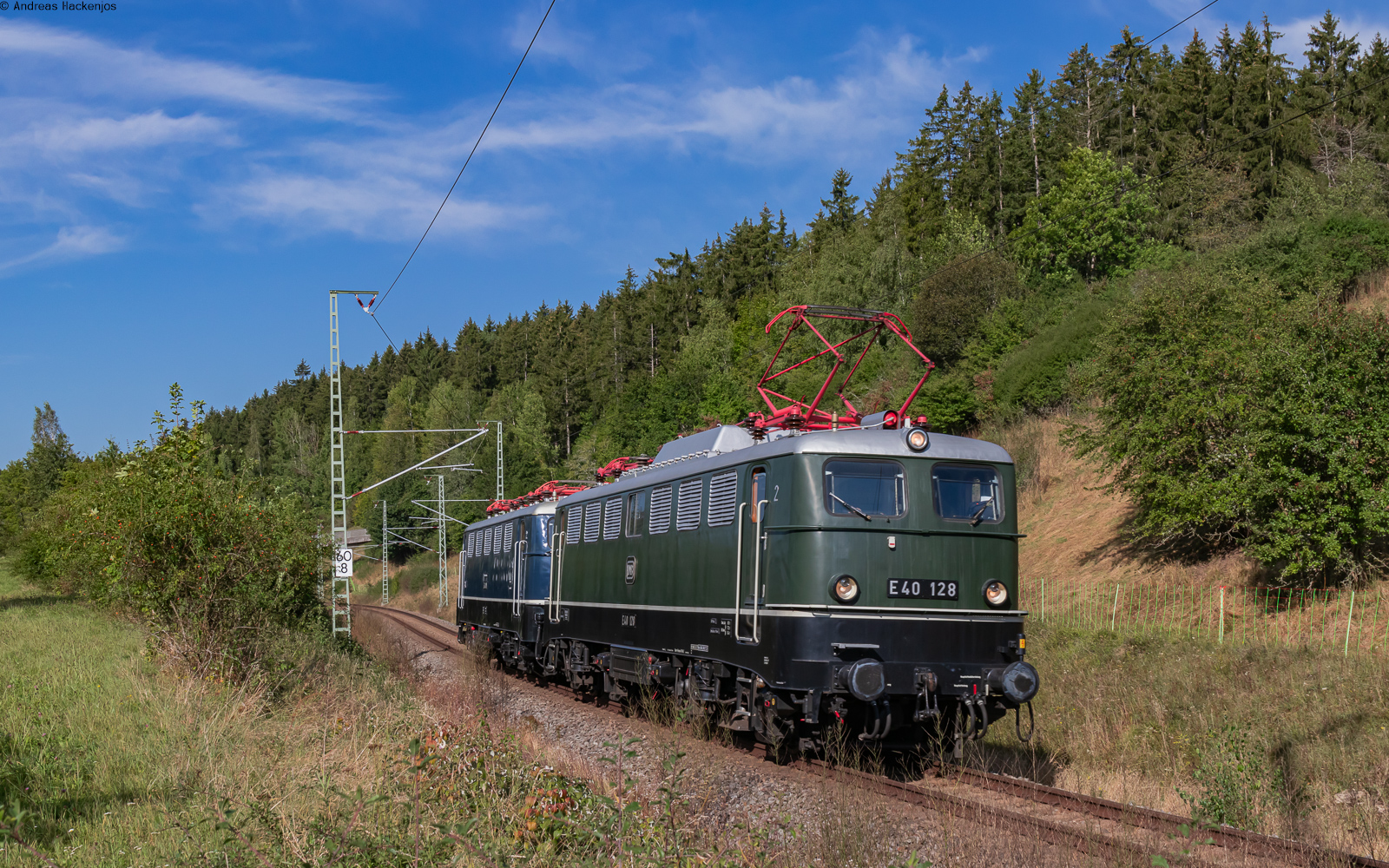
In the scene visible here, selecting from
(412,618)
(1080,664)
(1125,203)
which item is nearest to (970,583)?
(1080,664)

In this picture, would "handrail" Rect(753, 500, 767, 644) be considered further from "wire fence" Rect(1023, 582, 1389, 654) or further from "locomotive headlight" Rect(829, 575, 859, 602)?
"wire fence" Rect(1023, 582, 1389, 654)

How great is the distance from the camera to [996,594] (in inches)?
430

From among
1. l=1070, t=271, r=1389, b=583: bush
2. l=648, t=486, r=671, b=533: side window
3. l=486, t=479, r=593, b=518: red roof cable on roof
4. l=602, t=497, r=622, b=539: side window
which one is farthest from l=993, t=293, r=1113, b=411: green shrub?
l=648, t=486, r=671, b=533: side window

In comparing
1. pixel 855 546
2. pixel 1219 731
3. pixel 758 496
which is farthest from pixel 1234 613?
pixel 758 496

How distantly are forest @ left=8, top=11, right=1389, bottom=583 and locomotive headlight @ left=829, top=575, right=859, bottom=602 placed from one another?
1012cm

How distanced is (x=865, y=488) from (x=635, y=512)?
5017 millimetres

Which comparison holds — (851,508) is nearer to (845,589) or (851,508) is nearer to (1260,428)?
(845,589)

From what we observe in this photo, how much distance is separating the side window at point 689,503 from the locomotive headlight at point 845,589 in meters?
2.89

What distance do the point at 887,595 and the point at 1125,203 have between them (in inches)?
1889

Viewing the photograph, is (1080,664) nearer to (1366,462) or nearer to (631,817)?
(1366,462)

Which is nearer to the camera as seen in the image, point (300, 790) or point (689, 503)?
point (300, 790)

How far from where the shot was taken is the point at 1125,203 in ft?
173

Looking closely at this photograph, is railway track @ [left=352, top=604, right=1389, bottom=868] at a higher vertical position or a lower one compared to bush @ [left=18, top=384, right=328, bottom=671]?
lower

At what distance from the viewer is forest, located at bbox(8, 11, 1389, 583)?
691 inches
